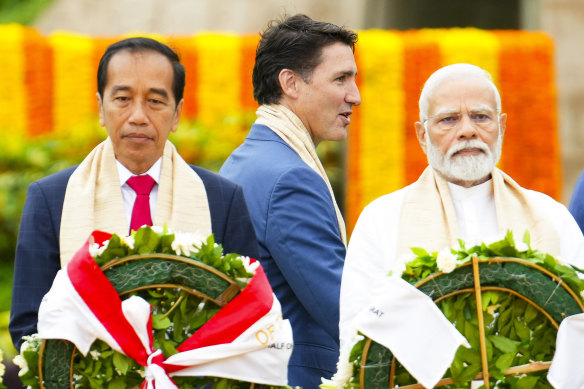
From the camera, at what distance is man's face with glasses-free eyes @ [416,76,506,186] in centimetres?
361

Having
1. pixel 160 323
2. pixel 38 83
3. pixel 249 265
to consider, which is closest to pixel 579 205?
pixel 249 265

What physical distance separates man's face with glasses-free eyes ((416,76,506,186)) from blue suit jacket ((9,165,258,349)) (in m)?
0.79

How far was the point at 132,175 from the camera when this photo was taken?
3.49 m

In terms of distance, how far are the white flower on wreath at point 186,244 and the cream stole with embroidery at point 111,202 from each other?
0.46 meters

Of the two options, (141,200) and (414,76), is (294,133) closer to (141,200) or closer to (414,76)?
(141,200)

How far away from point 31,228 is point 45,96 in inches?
228

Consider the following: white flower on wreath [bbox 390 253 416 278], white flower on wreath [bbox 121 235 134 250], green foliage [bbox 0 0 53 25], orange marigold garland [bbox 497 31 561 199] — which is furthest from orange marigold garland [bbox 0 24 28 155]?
white flower on wreath [bbox 390 253 416 278]

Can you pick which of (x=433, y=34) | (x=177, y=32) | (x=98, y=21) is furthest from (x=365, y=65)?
(x=98, y=21)

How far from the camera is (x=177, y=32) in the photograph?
34.8ft

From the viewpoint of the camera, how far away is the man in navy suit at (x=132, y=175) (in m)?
3.31

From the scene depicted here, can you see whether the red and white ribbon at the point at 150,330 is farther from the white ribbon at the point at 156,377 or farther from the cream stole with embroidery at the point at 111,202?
the cream stole with embroidery at the point at 111,202

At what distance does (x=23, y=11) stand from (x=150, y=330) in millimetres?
9143

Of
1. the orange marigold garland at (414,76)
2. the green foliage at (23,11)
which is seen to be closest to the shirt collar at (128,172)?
the orange marigold garland at (414,76)

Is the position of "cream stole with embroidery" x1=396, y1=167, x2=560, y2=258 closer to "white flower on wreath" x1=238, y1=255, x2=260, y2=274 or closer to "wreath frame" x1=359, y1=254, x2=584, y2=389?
"wreath frame" x1=359, y1=254, x2=584, y2=389
